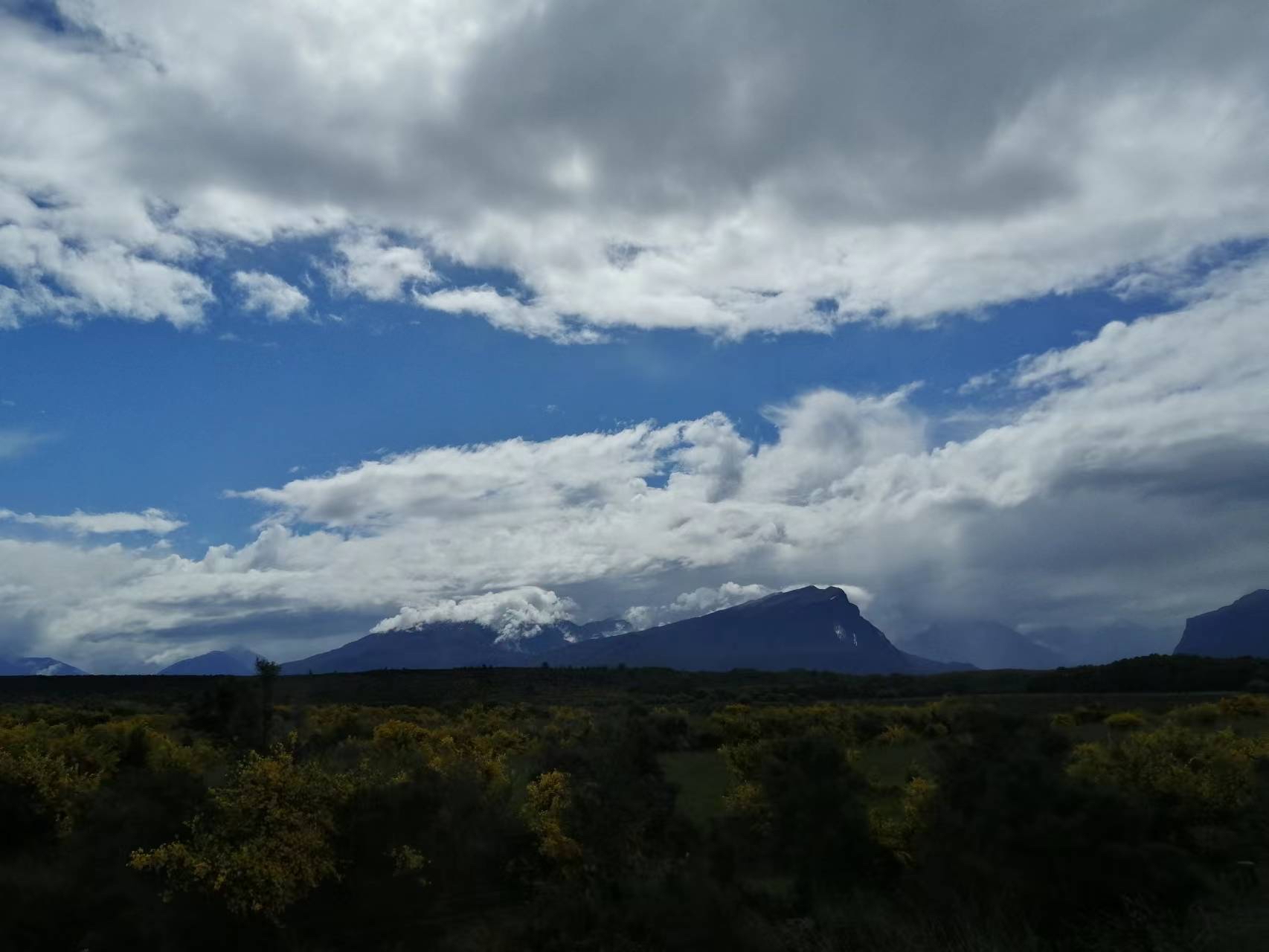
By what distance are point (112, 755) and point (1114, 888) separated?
22059mm

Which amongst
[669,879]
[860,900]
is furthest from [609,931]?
[860,900]

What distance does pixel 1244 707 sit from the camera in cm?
4647

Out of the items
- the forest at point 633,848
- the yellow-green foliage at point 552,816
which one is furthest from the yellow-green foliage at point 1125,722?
the yellow-green foliage at point 552,816

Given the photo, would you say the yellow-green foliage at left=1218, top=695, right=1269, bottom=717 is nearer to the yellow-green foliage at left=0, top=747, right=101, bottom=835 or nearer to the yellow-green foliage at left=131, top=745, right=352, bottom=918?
the yellow-green foliage at left=131, top=745, right=352, bottom=918

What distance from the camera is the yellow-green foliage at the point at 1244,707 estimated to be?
45.1 metres

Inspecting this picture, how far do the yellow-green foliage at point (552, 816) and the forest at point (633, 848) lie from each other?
68 mm

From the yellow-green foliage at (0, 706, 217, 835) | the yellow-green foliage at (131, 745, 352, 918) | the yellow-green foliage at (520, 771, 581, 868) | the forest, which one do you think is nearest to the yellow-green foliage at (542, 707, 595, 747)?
the forest

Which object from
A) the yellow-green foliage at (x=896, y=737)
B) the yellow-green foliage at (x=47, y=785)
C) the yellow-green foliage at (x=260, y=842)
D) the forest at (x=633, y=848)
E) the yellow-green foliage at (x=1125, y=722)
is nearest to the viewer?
the forest at (x=633, y=848)

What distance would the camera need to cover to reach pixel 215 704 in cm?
4222

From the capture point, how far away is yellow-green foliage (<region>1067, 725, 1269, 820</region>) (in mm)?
18578

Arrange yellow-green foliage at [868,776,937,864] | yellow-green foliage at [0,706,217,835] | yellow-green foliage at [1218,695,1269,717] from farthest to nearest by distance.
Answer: yellow-green foliage at [1218,695,1269,717], yellow-green foliage at [0,706,217,835], yellow-green foliage at [868,776,937,864]

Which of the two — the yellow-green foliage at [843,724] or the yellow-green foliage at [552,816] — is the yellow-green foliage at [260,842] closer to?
the yellow-green foliage at [552,816]

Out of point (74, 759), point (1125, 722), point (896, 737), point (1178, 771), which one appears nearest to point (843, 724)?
point (896, 737)

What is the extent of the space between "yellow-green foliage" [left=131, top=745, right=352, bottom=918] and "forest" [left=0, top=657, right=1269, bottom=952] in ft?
0.13
